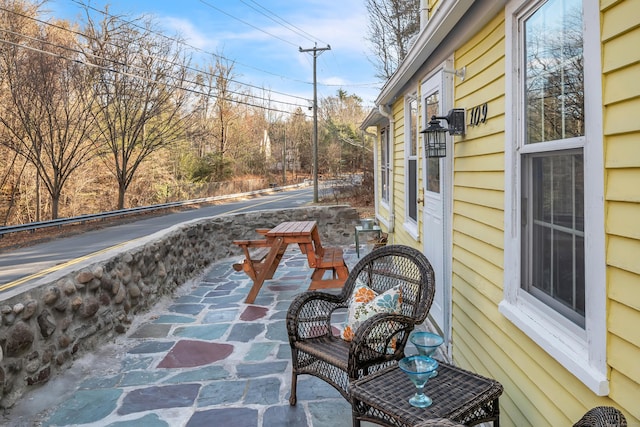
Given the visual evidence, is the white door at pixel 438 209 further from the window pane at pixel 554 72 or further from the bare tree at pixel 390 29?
the bare tree at pixel 390 29

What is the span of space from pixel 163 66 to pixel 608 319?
14066mm

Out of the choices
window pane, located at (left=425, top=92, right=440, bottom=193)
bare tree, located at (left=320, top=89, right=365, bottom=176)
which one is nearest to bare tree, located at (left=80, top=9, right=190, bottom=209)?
bare tree, located at (left=320, top=89, right=365, bottom=176)

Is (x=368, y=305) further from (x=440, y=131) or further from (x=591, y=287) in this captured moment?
(x=591, y=287)

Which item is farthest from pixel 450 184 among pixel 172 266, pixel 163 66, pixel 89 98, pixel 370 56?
pixel 370 56

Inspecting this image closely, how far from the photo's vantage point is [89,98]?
36.1 ft

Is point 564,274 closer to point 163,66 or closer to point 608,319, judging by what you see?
point 608,319

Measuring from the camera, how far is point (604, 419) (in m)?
1.10

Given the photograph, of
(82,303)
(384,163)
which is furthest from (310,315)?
(384,163)

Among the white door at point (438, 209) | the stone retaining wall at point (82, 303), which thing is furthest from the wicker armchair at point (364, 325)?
the stone retaining wall at point (82, 303)

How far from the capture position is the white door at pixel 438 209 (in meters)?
3.37

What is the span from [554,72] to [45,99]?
1087 centimetres

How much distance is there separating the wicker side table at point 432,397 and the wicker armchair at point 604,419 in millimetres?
624

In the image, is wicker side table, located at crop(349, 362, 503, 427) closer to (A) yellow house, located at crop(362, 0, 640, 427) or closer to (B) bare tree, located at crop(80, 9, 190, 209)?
(A) yellow house, located at crop(362, 0, 640, 427)

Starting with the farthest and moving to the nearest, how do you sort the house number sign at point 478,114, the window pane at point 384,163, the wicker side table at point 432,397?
the window pane at point 384,163
the house number sign at point 478,114
the wicker side table at point 432,397
